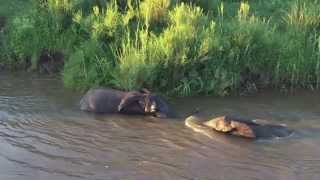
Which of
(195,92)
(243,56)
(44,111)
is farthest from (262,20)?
(44,111)

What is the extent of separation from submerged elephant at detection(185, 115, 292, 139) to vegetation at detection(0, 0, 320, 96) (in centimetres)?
140

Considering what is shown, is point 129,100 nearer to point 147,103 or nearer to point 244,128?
point 147,103

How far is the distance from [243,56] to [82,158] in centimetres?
347

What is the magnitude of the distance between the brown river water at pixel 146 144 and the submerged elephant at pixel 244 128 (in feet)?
0.29

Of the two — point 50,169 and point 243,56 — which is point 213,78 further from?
point 50,169

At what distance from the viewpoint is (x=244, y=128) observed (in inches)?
288

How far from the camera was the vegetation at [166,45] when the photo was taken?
8.89 meters

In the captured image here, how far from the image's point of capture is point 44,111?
814cm

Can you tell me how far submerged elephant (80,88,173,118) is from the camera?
8008 mm

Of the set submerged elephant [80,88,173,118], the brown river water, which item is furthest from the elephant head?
the brown river water

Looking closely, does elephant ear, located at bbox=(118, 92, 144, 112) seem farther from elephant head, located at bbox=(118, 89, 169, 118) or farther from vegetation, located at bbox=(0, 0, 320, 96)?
vegetation, located at bbox=(0, 0, 320, 96)

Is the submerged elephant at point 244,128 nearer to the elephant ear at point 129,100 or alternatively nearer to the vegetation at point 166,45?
the elephant ear at point 129,100

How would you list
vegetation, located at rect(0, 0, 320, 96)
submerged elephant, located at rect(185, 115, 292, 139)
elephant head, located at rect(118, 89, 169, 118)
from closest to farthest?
submerged elephant, located at rect(185, 115, 292, 139) → elephant head, located at rect(118, 89, 169, 118) → vegetation, located at rect(0, 0, 320, 96)

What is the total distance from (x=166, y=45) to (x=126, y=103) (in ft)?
3.91
